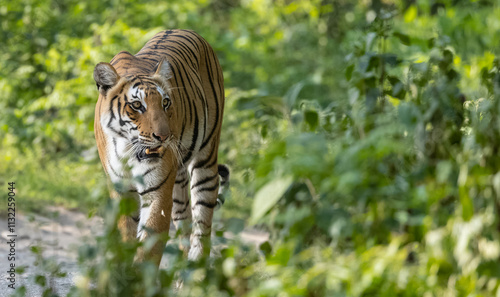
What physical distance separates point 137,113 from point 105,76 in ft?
1.03

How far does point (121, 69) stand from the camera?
396 cm

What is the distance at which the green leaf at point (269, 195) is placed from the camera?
2.11 metres

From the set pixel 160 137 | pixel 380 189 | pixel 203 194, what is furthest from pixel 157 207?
pixel 380 189

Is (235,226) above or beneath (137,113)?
beneath

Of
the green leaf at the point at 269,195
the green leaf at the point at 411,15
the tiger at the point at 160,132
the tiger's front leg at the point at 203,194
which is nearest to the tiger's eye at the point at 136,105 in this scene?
the tiger at the point at 160,132

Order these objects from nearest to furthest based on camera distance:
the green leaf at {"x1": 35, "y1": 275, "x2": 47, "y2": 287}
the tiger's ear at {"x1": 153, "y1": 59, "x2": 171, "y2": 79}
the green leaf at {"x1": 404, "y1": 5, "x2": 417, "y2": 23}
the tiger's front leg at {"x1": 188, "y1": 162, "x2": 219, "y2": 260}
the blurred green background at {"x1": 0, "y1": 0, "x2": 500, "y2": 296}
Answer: the blurred green background at {"x1": 0, "y1": 0, "x2": 500, "y2": 296}
the green leaf at {"x1": 35, "y1": 275, "x2": 47, "y2": 287}
the tiger's ear at {"x1": 153, "y1": 59, "x2": 171, "y2": 79}
the tiger's front leg at {"x1": 188, "y1": 162, "x2": 219, "y2": 260}
the green leaf at {"x1": 404, "y1": 5, "x2": 417, "y2": 23}

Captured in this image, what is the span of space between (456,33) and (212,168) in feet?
16.2

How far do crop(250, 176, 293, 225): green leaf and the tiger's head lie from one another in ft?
4.72

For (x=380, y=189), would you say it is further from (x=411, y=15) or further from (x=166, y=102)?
(x=411, y=15)

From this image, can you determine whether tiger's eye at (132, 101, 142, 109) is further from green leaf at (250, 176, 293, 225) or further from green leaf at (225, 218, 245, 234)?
green leaf at (250, 176, 293, 225)

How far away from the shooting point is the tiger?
3586 millimetres

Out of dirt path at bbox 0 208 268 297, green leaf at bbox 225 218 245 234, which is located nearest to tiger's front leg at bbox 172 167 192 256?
dirt path at bbox 0 208 268 297

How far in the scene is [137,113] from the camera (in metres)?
3.59

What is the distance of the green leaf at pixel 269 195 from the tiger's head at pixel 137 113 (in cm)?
144
